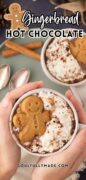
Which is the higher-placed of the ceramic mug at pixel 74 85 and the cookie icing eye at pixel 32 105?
the ceramic mug at pixel 74 85

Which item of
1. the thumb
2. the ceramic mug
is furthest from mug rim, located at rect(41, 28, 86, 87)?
the thumb

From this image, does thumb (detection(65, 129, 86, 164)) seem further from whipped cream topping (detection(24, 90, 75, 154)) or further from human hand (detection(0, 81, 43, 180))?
human hand (detection(0, 81, 43, 180))

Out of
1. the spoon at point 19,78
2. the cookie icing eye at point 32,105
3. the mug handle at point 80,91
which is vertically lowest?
the cookie icing eye at point 32,105

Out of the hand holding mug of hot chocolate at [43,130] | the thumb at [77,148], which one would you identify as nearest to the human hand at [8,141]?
the hand holding mug of hot chocolate at [43,130]

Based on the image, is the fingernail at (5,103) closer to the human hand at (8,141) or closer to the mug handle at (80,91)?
the human hand at (8,141)

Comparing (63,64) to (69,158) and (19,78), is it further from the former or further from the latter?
(69,158)

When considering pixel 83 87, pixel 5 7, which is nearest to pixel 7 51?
pixel 5 7
